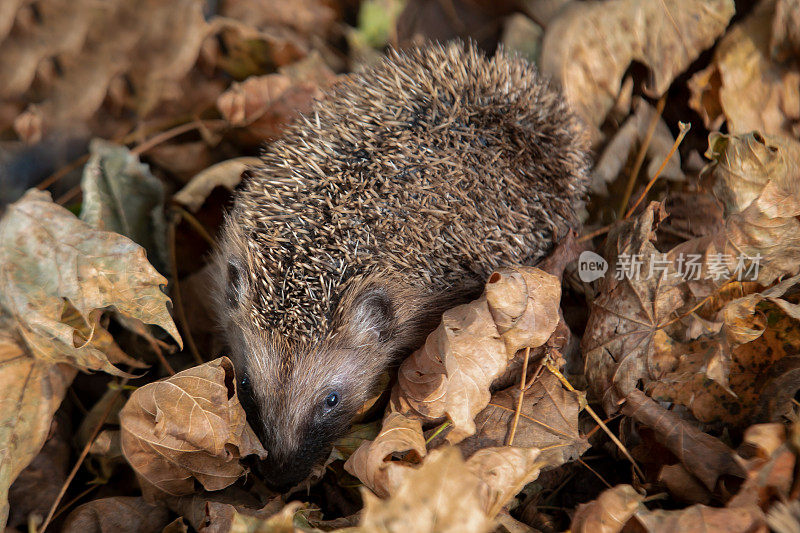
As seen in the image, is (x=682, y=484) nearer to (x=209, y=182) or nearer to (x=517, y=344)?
(x=517, y=344)

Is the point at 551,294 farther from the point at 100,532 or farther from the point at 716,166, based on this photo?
the point at 100,532

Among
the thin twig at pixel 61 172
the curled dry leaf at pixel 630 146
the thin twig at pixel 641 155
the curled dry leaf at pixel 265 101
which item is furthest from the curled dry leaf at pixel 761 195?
the thin twig at pixel 61 172

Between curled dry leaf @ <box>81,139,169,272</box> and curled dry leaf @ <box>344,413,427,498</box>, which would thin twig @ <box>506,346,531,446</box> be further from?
curled dry leaf @ <box>81,139,169,272</box>

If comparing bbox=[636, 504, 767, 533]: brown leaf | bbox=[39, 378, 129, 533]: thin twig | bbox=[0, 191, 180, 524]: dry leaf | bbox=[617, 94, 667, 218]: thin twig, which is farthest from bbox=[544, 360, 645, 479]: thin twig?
bbox=[39, 378, 129, 533]: thin twig

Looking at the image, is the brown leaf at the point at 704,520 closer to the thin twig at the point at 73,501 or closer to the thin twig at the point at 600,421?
the thin twig at the point at 600,421

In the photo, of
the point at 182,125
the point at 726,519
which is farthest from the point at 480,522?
the point at 182,125

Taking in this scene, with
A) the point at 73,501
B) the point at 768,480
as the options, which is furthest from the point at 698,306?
the point at 73,501

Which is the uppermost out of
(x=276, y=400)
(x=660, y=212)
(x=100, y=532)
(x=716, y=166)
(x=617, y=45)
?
(x=617, y=45)

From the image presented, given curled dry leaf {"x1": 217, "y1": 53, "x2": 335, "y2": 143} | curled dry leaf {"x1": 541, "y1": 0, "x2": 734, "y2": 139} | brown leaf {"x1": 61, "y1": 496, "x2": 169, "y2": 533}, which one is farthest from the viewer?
curled dry leaf {"x1": 217, "y1": 53, "x2": 335, "y2": 143}
